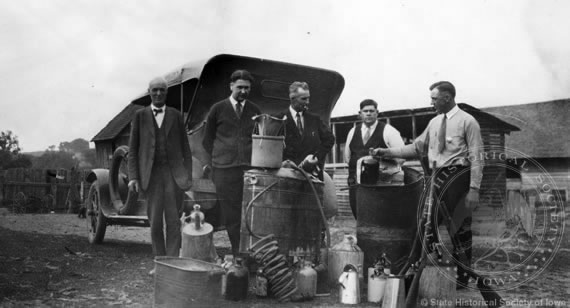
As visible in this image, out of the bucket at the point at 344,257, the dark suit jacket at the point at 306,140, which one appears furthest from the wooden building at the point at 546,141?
the bucket at the point at 344,257

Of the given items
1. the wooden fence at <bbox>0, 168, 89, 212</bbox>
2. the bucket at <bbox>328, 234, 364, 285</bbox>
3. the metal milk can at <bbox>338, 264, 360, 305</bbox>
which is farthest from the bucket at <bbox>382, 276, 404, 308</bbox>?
the wooden fence at <bbox>0, 168, 89, 212</bbox>

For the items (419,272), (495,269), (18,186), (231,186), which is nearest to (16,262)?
(231,186)

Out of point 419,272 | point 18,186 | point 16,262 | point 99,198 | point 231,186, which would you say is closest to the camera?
point 419,272

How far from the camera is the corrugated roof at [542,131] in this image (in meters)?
23.2

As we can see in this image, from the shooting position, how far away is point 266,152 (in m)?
5.21

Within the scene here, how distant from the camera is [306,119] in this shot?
19.8 feet

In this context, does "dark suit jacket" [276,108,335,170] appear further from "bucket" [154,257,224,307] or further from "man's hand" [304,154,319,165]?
"bucket" [154,257,224,307]

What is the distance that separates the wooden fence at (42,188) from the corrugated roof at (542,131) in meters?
17.6

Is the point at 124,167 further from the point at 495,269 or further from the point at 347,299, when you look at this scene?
Result: the point at 495,269

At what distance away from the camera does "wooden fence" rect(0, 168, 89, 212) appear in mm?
13784

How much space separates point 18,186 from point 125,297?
11342mm

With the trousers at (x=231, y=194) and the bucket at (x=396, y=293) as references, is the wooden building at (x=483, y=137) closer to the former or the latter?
the trousers at (x=231, y=194)

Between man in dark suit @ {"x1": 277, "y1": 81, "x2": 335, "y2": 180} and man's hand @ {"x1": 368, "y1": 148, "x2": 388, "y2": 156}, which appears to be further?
man in dark suit @ {"x1": 277, "y1": 81, "x2": 335, "y2": 180}

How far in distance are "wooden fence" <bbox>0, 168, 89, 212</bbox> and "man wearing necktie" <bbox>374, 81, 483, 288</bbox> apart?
33.7 feet
